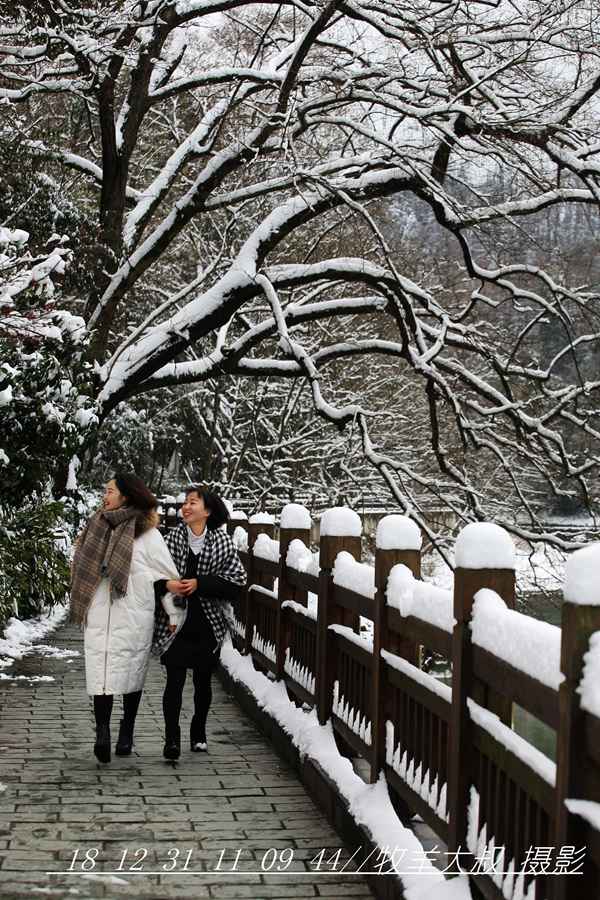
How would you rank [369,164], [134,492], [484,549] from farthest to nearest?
1. [369,164]
2. [134,492]
3. [484,549]

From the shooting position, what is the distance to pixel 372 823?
5.42m

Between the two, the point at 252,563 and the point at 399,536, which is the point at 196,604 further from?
the point at 252,563

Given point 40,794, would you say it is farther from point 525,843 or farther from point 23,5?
point 23,5

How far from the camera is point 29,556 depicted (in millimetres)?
11922

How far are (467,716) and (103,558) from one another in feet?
13.6

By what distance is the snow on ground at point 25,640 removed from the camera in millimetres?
13709

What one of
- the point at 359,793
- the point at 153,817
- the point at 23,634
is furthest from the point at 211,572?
the point at 23,634

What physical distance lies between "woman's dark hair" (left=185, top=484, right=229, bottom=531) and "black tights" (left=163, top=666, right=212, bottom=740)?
958 millimetres

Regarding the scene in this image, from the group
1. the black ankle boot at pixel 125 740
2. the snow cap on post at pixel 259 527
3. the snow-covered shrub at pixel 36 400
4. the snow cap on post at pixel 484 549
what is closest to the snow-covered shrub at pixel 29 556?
the snow-covered shrub at pixel 36 400

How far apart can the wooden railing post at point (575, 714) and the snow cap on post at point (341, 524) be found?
13.5ft

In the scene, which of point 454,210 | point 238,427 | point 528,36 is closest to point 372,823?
point 454,210

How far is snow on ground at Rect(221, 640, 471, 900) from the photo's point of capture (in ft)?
14.4

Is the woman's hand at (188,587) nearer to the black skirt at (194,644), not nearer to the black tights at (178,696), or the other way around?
the black skirt at (194,644)

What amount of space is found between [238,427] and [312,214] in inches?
478
